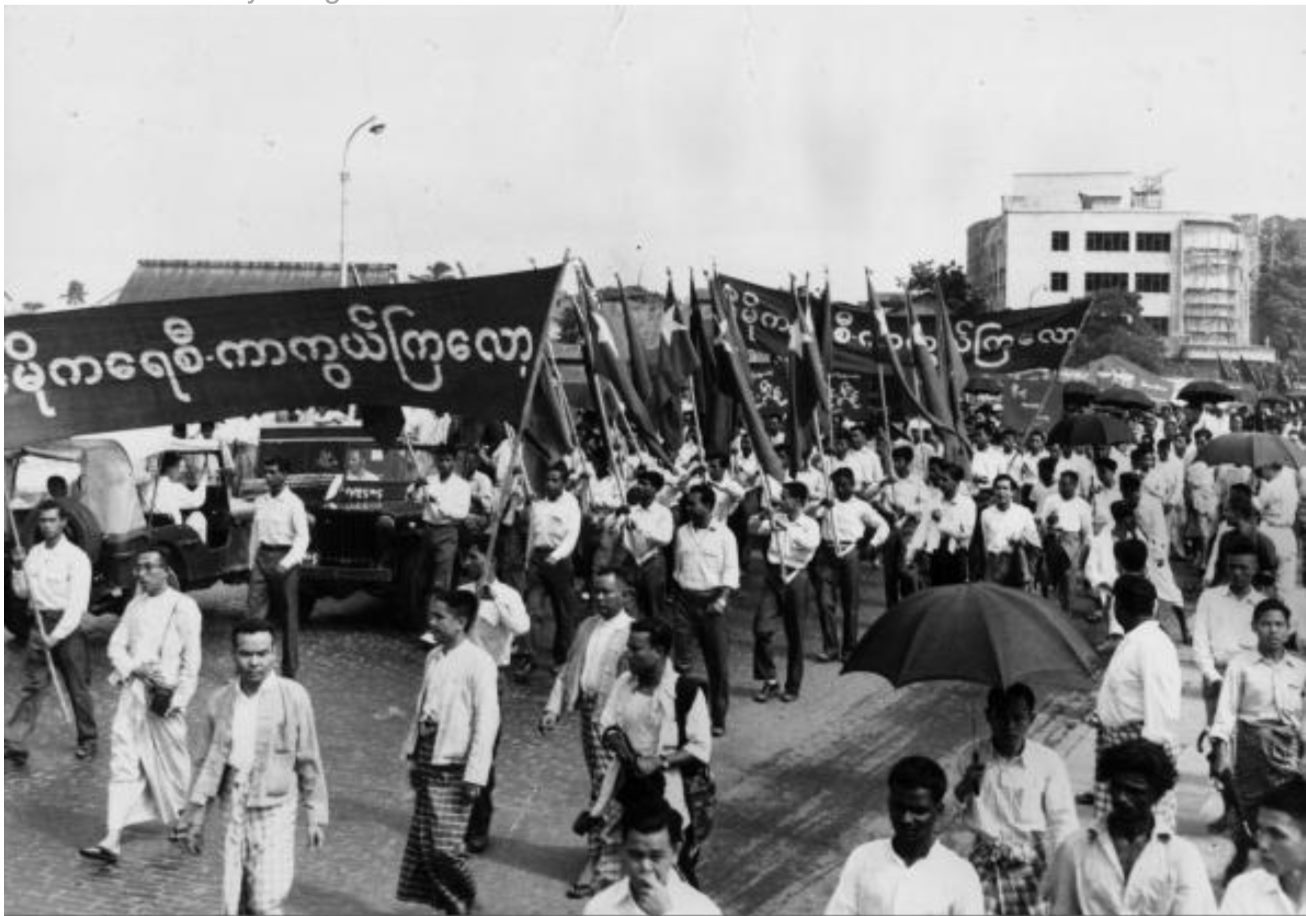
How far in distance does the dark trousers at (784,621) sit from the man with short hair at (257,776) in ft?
19.7

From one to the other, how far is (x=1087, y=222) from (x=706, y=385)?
7512 cm

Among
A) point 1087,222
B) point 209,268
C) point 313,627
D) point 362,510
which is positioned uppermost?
point 1087,222

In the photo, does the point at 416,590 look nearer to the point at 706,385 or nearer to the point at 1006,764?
the point at 706,385

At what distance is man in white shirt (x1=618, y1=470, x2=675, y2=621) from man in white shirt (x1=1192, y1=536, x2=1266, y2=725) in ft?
16.9

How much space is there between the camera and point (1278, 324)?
98062mm

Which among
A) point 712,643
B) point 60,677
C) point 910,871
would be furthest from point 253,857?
point 712,643

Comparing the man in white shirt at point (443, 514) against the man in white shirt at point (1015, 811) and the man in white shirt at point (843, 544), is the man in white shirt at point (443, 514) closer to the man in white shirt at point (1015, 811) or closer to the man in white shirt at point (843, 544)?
the man in white shirt at point (843, 544)

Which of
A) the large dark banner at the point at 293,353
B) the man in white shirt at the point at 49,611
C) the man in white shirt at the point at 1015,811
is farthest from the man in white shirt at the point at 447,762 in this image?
the man in white shirt at the point at 49,611

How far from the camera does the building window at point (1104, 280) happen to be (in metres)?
84.7

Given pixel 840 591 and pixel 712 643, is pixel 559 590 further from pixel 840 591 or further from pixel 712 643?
pixel 840 591

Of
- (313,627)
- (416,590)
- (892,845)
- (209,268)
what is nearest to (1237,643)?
(892,845)

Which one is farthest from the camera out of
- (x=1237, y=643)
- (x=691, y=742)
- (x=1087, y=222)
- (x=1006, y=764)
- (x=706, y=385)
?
(x=1087, y=222)

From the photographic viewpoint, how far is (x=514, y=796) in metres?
9.52

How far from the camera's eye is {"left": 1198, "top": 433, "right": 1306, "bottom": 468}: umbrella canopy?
566 inches
